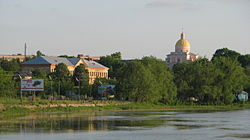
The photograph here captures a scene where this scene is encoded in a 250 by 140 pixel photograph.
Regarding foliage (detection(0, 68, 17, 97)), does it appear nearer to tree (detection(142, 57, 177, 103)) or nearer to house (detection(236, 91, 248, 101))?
tree (detection(142, 57, 177, 103))

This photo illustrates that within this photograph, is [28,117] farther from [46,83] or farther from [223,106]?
[223,106]

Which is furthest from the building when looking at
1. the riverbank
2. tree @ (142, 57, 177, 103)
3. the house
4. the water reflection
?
the water reflection

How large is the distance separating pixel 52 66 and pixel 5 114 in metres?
85.5

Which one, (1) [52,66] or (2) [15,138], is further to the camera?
(1) [52,66]

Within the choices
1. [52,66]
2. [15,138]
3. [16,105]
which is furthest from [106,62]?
[15,138]

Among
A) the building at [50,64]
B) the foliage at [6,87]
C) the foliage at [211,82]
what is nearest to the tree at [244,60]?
the building at [50,64]

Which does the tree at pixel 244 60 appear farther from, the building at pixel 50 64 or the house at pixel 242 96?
the house at pixel 242 96

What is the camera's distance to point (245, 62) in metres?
156

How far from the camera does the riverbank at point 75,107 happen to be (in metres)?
70.4

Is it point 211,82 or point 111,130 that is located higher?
point 211,82

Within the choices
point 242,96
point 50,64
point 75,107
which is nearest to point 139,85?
point 75,107

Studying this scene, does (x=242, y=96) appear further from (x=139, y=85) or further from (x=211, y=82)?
(x=139, y=85)

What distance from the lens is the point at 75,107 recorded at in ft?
267

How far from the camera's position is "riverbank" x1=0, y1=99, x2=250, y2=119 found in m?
70.4
